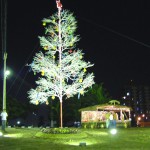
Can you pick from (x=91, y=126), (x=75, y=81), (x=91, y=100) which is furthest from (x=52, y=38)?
(x=91, y=100)

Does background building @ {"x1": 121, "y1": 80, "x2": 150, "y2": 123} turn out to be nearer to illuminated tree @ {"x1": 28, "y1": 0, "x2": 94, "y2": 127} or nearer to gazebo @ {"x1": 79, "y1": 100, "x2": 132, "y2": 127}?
gazebo @ {"x1": 79, "y1": 100, "x2": 132, "y2": 127}

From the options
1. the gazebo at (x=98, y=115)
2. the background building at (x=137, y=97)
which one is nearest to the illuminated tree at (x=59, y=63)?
the gazebo at (x=98, y=115)

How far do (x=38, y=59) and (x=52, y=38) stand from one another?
165 cm

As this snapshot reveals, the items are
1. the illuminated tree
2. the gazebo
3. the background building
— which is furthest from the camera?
the background building

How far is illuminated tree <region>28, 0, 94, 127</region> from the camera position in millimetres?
19844

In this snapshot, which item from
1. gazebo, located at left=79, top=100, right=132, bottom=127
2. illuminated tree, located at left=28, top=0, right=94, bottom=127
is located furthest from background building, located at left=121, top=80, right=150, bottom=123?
illuminated tree, located at left=28, top=0, right=94, bottom=127

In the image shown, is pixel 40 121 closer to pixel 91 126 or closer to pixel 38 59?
pixel 91 126

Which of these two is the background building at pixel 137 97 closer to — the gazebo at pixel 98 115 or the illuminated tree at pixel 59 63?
the gazebo at pixel 98 115

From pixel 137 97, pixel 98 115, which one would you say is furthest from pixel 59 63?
pixel 137 97

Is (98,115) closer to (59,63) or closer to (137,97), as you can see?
(59,63)

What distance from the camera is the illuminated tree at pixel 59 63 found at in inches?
781

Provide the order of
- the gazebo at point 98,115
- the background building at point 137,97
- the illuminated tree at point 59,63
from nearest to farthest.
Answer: the illuminated tree at point 59,63 < the gazebo at point 98,115 < the background building at point 137,97

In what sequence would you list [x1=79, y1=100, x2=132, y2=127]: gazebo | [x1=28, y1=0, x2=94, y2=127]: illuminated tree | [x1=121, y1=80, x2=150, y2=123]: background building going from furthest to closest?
Answer: [x1=121, y1=80, x2=150, y2=123]: background building, [x1=79, y1=100, x2=132, y2=127]: gazebo, [x1=28, y1=0, x2=94, y2=127]: illuminated tree

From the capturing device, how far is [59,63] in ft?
65.4
